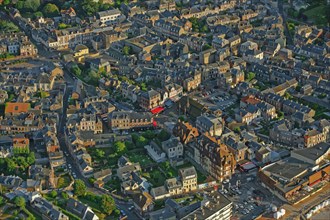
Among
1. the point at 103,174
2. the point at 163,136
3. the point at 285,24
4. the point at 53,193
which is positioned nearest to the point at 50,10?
the point at 285,24

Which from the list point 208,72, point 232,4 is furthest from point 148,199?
point 232,4

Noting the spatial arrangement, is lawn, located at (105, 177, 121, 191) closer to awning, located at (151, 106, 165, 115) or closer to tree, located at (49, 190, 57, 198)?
tree, located at (49, 190, 57, 198)

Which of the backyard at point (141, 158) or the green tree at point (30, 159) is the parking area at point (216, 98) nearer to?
the backyard at point (141, 158)

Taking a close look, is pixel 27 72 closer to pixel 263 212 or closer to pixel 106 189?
pixel 106 189

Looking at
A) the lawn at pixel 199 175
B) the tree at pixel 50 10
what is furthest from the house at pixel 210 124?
the tree at pixel 50 10

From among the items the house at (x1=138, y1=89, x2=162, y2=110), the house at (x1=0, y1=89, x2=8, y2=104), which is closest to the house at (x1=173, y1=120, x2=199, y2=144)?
the house at (x1=138, y1=89, x2=162, y2=110)

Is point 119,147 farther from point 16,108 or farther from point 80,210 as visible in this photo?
point 16,108
